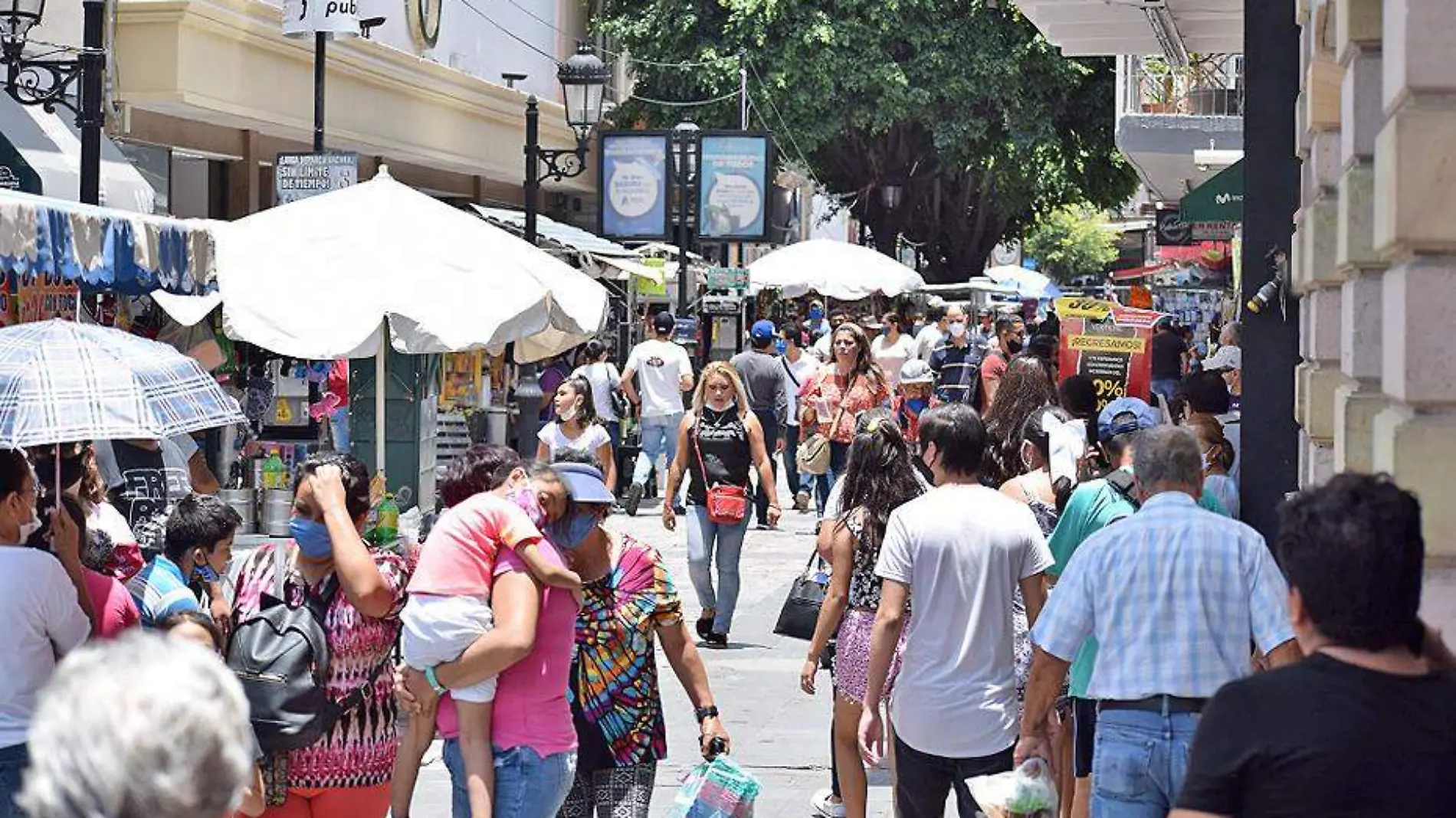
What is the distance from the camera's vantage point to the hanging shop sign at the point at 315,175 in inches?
648

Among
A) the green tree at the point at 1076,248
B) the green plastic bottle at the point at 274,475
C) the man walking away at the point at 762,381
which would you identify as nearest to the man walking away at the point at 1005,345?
the man walking away at the point at 762,381

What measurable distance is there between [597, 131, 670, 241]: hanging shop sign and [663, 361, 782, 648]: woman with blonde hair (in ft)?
57.4

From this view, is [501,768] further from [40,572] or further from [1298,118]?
[1298,118]

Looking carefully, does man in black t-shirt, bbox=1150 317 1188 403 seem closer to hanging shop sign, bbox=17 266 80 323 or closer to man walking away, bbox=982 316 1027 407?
man walking away, bbox=982 316 1027 407

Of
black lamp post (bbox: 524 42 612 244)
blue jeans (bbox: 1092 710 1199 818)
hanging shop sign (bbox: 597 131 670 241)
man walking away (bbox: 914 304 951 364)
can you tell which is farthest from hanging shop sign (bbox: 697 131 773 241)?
blue jeans (bbox: 1092 710 1199 818)

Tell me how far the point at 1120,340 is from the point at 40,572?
9006 mm

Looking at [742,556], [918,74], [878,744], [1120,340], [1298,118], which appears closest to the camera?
[878,744]

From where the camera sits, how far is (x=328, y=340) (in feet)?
33.2

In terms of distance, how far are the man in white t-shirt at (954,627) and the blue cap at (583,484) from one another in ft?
3.46

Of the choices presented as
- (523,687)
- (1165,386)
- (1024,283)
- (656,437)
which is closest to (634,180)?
(656,437)

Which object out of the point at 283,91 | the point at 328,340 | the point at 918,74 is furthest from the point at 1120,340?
the point at 918,74

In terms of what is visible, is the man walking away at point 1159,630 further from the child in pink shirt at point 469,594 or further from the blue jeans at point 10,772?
the blue jeans at point 10,772

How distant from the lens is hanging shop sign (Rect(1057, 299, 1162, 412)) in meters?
13.4

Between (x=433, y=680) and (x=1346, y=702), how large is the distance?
9.94 ft
